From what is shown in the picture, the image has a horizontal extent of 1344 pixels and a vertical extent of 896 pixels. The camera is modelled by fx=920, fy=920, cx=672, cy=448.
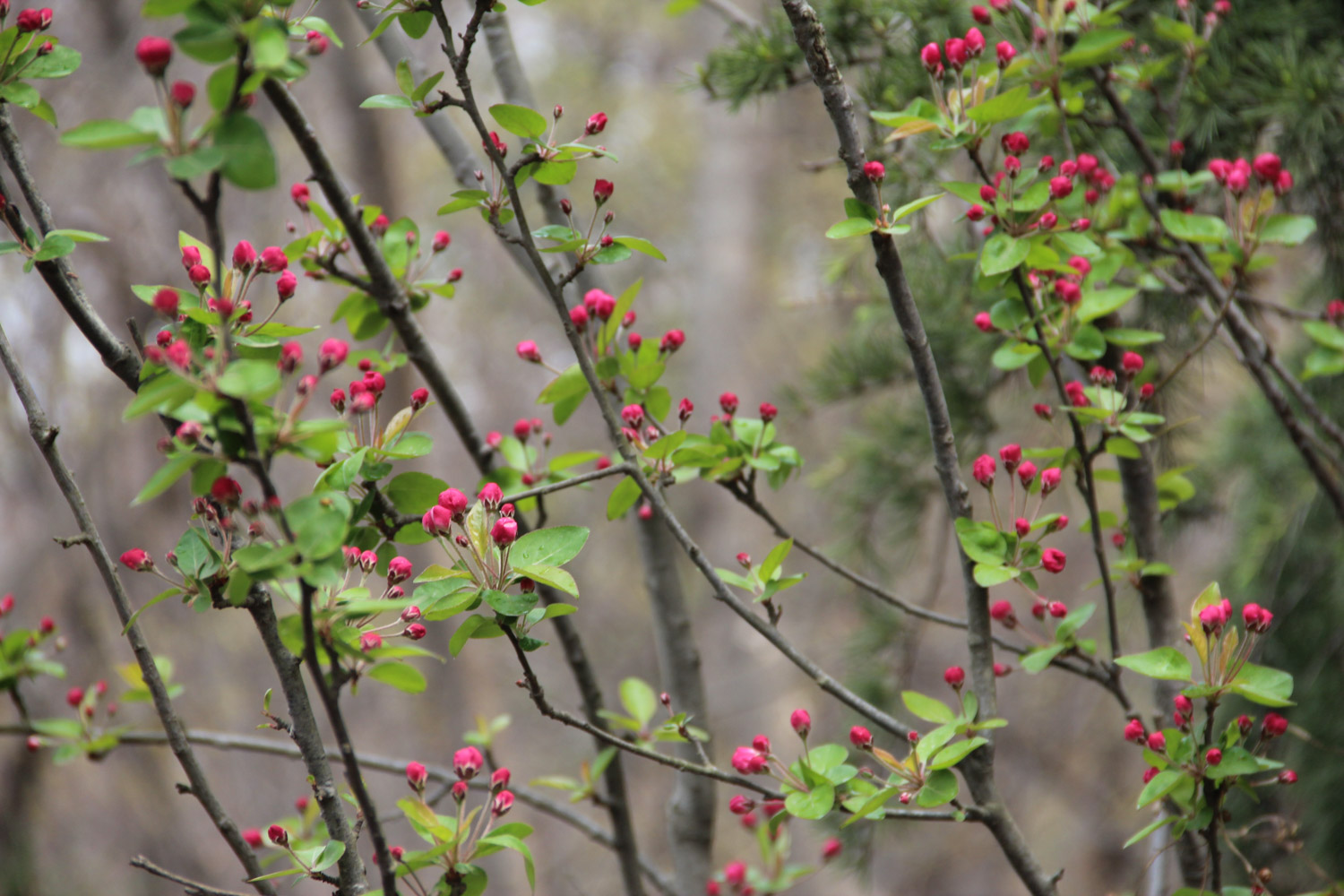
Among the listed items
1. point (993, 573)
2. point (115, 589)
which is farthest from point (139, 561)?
point (993, 573)

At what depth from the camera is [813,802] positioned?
2.95ft

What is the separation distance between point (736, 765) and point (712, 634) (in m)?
5.61

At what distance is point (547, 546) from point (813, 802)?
1.19 ft

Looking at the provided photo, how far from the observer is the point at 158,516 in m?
3.83

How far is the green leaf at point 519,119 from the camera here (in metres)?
0.87

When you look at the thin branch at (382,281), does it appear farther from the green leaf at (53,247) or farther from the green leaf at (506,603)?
the green leaf at (506,603)

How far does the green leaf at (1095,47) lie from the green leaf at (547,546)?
2.74 ft

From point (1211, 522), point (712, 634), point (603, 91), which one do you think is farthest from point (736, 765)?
point (603, 91)

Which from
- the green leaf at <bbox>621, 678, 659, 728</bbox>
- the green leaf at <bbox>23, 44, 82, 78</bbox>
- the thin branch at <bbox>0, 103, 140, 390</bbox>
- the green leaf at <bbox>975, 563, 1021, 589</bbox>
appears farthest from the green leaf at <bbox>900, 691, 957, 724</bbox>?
the green leaf at <bbox>23, 44, 82, 78</bbox>

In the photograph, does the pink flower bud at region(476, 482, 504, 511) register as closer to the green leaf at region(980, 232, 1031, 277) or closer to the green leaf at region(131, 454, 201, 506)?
the green leaf at region(131, 454, 201, 506)

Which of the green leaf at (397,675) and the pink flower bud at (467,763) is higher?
the green leaf at (397,675)

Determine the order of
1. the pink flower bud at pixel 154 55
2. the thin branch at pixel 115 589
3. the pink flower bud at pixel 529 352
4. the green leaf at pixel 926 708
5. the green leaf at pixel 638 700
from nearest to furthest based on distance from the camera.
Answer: the pink flower bud at pixel 154 55 < the thin branch at pixel 115 589 < the green leaf at pixel 926 708 < the pink flower bud at pixel 529 352 < the green leaf at pixel 638 700

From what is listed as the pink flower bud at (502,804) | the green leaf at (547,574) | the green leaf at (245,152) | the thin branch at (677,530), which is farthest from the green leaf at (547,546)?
the green leaf at (245,152)

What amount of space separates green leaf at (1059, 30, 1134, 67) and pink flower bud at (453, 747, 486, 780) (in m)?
1.06
